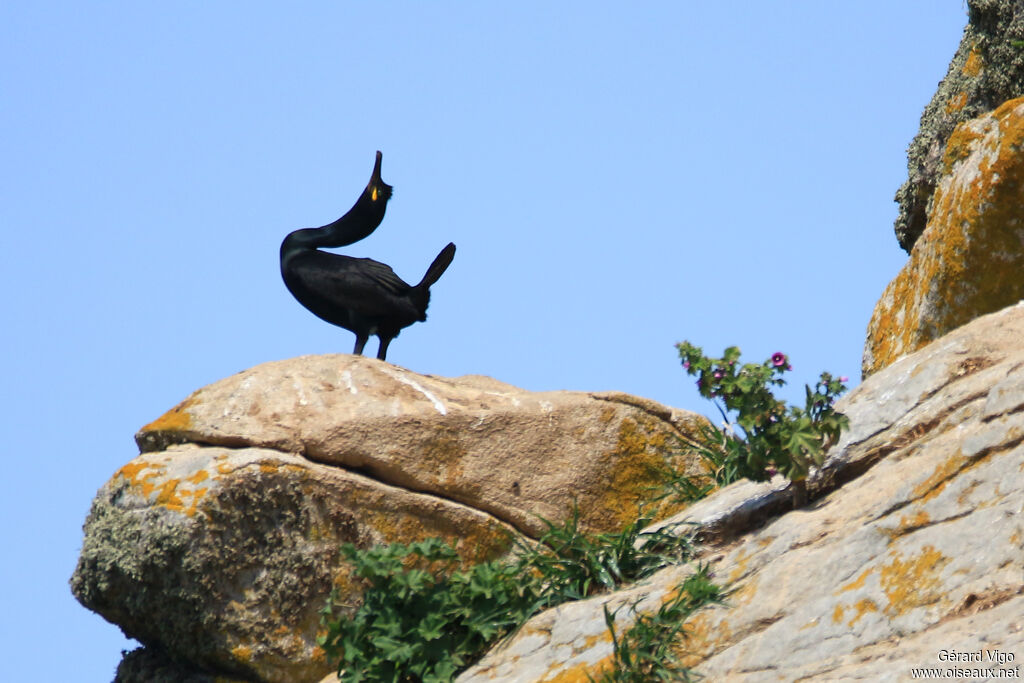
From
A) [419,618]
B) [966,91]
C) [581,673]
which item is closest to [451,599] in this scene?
[419,618]

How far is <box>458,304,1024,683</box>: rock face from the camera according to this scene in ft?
12.5

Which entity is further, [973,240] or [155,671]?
[973,240]

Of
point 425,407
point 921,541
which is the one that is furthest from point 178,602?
point 921,541

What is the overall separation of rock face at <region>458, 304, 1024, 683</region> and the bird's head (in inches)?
121

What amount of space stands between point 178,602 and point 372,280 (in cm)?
218

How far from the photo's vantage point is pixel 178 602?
18.4 feet

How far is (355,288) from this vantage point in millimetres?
6887

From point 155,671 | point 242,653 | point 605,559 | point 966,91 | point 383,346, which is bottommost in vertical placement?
point 605,559

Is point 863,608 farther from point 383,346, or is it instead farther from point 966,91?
point 966,91

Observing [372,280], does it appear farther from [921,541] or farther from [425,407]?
[921,541]

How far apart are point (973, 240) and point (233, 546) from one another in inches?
154

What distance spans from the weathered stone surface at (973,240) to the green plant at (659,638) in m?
2.42

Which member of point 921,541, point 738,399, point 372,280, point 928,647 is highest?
point 372,280

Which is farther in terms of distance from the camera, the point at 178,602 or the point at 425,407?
the point at 425,407
